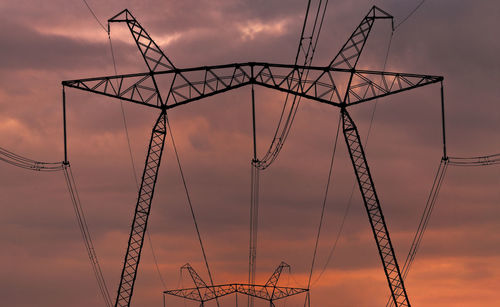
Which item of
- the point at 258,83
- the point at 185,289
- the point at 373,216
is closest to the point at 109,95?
the point at 258,83

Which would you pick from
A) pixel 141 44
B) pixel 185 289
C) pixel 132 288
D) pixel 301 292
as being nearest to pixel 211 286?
pixel 185 289

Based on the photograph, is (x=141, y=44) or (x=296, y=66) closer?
(x=296, y=66)

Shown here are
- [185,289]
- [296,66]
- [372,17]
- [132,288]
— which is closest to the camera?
[296,66]

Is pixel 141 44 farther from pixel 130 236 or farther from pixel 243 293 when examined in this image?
pixel 243 293

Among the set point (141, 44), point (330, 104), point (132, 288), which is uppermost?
point (141, 44)

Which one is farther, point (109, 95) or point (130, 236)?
point (130, 236)

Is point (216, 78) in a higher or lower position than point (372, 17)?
lower

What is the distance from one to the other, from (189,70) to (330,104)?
34.4ft

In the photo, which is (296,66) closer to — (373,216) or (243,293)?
(373,216)

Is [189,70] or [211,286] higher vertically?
[211,286]

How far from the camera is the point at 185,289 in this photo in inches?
4882

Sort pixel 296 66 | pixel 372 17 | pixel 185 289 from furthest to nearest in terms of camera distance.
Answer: pixel 185 289 < pixel 372 17 < pixel 296 66

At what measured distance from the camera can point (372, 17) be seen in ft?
231

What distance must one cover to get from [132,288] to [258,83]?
66.5 feet
